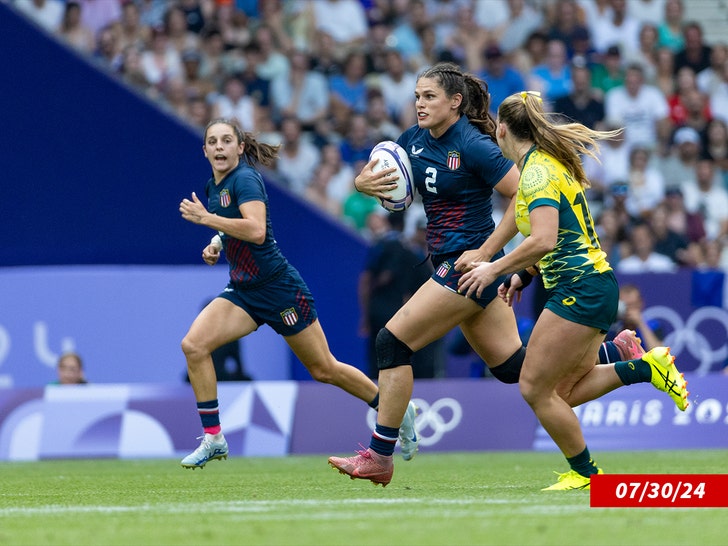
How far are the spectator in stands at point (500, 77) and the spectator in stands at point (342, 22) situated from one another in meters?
1.67

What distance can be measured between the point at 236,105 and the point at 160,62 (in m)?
1.10

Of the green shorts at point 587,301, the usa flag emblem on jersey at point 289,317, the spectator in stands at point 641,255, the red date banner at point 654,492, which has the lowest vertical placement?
the red date banner at point 654,492

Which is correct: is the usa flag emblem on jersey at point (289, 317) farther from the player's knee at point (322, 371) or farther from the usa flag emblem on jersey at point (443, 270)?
the usa flag emblem on jersey at point (443, 270)

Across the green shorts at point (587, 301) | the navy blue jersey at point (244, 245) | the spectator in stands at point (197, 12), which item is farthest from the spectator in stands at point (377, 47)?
the green shorts at point (587, 301)

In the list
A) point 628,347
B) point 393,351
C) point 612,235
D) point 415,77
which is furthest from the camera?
point 415,77

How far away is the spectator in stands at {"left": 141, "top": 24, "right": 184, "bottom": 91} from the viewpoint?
1681 centimetres

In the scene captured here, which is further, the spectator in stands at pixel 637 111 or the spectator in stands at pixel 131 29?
the spectator in stands at pixel 637 111

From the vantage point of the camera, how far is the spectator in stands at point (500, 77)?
1784cm

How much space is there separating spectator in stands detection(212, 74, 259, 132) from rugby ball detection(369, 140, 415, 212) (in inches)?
320

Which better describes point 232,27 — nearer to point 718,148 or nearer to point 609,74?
point 609,74

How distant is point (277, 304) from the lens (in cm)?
933

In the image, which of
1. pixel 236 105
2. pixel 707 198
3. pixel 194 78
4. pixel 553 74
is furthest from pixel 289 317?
pixel 553 74

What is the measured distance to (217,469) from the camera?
10953 mm

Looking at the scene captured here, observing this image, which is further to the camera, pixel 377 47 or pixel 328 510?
pixel 377 47
